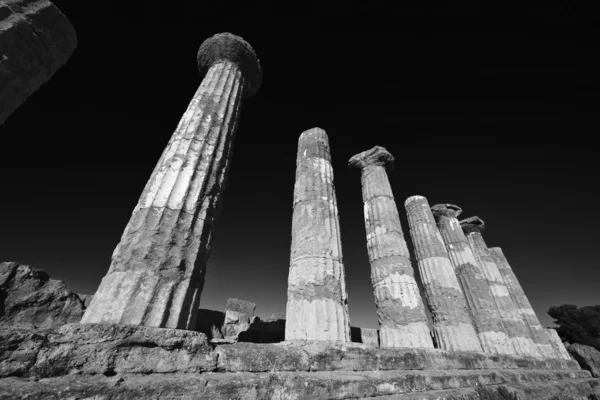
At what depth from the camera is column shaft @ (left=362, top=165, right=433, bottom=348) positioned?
6.74m

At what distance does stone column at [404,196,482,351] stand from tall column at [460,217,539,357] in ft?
13.8

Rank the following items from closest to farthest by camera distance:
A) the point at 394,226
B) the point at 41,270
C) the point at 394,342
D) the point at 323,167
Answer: the point at 394,342, the point at 323,167, the point at 41,270, the point at 394,226

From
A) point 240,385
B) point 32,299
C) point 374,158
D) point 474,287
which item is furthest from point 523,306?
point 32,299

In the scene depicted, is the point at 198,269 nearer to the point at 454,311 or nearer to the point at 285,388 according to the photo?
the point at 285,388

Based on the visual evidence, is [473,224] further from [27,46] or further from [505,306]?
[27,46]

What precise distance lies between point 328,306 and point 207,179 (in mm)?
3293

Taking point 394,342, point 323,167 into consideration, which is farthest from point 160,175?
point 394,342

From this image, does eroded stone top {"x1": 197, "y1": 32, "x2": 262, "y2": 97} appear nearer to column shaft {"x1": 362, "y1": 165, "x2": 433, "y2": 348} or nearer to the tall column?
column shaft {"x1": 362, "y1": 165, "x2": 433, "y2": 348}

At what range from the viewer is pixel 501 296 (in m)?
11.9

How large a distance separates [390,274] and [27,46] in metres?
8.92

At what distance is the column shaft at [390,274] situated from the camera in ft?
22.1

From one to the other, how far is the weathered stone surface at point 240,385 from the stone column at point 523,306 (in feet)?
40.4

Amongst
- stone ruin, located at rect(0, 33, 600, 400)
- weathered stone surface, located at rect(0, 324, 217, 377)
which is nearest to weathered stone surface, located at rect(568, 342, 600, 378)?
stone ruin, located at rect(0, 33, 600, 400)

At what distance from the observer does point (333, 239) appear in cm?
591
